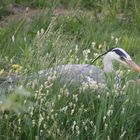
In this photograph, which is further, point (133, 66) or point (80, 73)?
point (133, 66)

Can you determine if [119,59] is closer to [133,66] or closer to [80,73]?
[133,66]

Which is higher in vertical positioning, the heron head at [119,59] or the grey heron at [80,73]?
the grey heron at [80,73]

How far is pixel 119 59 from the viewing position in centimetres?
542

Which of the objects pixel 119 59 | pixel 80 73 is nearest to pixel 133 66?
pixel 119 59

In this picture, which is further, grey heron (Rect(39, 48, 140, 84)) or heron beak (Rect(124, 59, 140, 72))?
heron beak (Rect(124, 59, 140, 72))

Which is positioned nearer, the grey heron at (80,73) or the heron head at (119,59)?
the grey heron at (80,73)

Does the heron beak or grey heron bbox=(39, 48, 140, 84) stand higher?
grey heron bbox=(39, 48, 140, 84)

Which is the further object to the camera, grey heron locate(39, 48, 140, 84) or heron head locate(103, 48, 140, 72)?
heron head locate(103, 48, 140, 72)

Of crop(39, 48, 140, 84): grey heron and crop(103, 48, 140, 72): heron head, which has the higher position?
crop(39, 48, 140, 84): grey heron

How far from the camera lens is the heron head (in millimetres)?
5336

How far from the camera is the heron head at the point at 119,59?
17.5 feet

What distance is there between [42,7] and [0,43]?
2.38 metres

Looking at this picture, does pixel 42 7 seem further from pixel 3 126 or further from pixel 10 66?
pixel 3 126

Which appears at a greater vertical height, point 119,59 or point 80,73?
point 80,73
